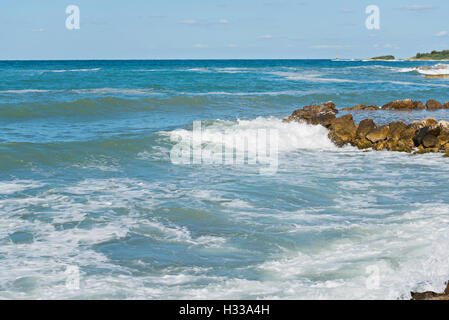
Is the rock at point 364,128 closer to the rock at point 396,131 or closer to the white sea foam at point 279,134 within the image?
the rock at point 396,131

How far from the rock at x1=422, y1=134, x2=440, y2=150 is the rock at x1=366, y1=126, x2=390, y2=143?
4.32 feet

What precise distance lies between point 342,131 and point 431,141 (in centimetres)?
298

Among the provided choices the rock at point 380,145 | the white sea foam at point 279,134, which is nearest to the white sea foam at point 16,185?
the white sea foam at point 279,134

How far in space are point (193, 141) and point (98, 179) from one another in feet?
18.9

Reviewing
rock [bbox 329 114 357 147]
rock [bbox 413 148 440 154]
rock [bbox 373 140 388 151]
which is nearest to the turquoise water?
rock [bbox 413 148 440 154]

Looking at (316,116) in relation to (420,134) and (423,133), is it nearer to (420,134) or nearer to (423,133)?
(420,134)

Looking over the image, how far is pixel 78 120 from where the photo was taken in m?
23.0

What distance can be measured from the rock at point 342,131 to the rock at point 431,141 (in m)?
2.32

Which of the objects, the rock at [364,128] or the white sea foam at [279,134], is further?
the white sea foam at [279,134]

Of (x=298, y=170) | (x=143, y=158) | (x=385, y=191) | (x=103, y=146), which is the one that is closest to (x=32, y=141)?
(x=103, y=146)

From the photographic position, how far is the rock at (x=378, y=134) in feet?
52.5

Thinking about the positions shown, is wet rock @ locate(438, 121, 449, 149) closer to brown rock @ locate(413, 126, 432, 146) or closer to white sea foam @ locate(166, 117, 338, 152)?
A: brown rock @ locate(413, 126, 432, 146)

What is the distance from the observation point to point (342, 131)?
56.1 feet

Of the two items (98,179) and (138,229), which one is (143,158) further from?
(138,229)
